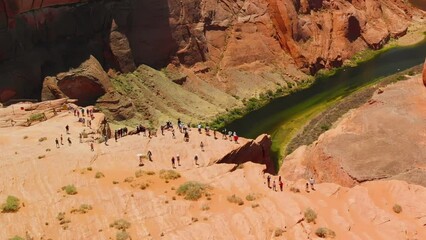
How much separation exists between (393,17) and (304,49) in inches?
1248

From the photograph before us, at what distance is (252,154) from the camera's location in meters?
45.0

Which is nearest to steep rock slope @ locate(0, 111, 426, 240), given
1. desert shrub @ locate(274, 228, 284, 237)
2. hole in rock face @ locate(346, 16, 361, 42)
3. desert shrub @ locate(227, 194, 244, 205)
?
desert shrub @ locate(274, 228, 284, 237)

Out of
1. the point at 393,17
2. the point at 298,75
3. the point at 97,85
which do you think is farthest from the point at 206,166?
the point at 393,17

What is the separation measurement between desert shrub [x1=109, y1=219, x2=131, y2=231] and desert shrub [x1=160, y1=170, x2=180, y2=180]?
6.27 metres

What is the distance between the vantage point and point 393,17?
402 feet

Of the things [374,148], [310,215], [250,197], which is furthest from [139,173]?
[374,148]

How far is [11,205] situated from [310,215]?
17264mm

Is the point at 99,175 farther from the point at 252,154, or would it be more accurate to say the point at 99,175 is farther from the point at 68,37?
the point at 68,37

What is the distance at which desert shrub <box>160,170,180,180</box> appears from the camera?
37.3m

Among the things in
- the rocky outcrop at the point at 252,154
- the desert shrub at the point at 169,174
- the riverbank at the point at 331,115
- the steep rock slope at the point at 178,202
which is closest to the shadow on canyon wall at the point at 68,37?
the riverbank at the point at 331,115

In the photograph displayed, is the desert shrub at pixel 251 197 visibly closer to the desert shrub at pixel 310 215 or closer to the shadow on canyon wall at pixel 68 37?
the desert shrub at pixel 310 215

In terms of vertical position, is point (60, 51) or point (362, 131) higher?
point (60, 51)

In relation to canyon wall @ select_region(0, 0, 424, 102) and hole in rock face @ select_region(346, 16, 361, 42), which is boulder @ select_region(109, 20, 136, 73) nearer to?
canyon wall @ select_region(0, 0, 424, 102)

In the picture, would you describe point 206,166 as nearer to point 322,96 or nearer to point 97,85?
point 97,85
